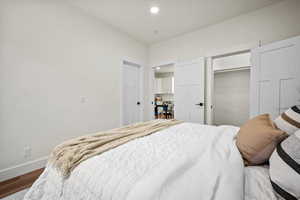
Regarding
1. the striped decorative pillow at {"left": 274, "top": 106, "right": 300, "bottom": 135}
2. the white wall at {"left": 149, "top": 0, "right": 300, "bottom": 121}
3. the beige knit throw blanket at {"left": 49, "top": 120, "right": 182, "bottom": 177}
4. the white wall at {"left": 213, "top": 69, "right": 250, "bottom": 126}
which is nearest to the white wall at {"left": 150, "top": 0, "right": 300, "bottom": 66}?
the white wall at {"left": 149, "top": 0, "right": 300, "bottom": 121}

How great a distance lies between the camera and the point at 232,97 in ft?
14.3

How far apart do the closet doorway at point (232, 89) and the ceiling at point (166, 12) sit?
1.82m

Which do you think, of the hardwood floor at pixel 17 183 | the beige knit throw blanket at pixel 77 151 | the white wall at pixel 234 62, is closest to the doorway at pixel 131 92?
the hardwood floor at pixel 17 183

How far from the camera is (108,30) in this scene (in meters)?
2.93

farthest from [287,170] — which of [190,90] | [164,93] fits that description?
[164,93]

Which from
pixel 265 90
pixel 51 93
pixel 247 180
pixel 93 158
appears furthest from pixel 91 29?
pixel 265 90

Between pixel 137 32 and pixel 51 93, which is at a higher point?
pixel 137 32

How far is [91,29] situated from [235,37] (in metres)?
2.99

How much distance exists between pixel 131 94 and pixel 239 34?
2868mm

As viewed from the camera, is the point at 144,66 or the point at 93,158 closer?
the point at 93,158

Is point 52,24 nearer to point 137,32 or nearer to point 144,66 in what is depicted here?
point 137,32

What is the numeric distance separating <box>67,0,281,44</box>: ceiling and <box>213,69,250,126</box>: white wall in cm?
226

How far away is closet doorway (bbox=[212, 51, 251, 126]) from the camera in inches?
160

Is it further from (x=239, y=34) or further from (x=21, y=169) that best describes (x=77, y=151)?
(x=239, y=34)
